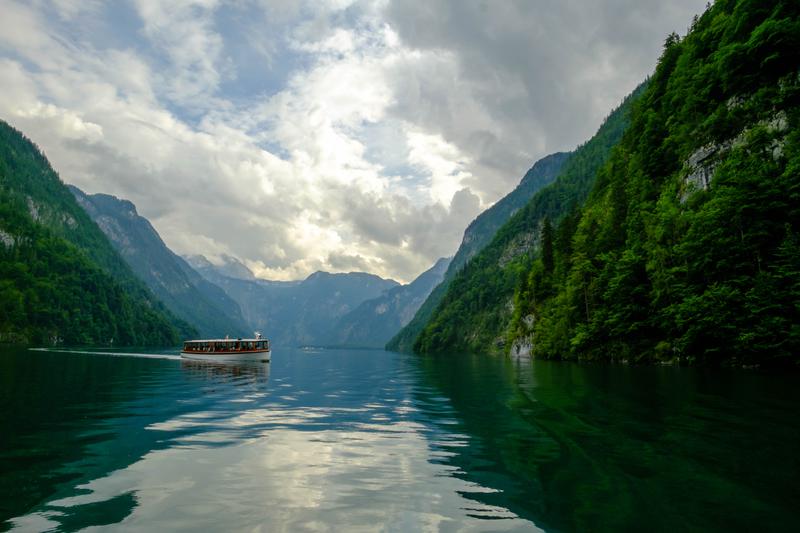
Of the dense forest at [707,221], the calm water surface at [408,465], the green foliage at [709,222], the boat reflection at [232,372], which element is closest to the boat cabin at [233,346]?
the boat reflection at [232,372]

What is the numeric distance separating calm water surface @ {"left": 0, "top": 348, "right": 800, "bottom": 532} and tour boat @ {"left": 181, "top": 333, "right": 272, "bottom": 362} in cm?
6107

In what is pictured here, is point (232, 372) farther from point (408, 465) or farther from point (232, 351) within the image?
point (408, 465)

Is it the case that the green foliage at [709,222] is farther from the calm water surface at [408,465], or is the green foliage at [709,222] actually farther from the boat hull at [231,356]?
the boat hull at [231,356]

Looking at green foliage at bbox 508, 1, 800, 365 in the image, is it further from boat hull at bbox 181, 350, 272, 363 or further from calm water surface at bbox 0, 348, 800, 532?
boat hull at bbox 181, 350, 272, 363

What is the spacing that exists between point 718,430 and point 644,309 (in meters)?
55.6

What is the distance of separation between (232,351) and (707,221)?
75.9 meters

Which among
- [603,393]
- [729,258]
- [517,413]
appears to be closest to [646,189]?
[729,258]

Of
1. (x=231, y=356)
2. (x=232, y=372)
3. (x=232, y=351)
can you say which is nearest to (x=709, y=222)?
(x=232, y=372)

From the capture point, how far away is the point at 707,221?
50.3 m

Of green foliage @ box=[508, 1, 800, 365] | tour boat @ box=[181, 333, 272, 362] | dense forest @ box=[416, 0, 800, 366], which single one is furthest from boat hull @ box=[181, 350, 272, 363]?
green foliage @ box=[508, 1, 800, 365]

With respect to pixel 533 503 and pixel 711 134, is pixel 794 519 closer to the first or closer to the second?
pixel 533 503

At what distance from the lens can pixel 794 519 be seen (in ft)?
29.8

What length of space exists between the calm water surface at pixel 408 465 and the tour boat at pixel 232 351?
61.1 metres

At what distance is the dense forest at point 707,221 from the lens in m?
45.5
